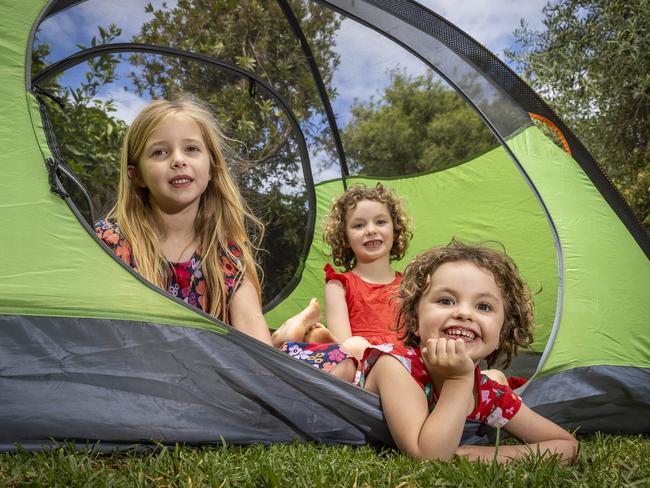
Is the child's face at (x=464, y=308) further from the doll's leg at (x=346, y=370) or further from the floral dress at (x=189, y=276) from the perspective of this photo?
the floral dress at (x=189, y=276)

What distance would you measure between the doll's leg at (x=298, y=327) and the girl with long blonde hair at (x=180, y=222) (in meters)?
0.14

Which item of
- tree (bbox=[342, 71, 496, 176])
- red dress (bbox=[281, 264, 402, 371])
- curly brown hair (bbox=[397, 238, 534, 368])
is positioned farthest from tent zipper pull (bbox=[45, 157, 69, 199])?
tree (bbox=[342, 71, 496, 176])

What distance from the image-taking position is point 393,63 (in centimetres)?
241

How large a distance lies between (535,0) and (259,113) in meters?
3.32

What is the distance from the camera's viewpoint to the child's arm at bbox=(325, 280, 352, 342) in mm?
2002

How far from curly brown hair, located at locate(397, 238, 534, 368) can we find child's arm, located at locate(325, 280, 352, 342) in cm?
67

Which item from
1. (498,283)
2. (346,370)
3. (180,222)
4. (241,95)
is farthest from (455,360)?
(241,95)

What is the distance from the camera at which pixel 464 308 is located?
46.6 inches

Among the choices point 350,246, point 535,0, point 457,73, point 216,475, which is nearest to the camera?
point 216,475

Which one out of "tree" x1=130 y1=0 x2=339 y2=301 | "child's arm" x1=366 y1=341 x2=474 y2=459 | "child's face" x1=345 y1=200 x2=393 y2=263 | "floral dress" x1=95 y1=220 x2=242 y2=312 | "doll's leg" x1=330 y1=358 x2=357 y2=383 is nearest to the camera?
"child's arm" x1=366 y1=341 x2=474 y2=459

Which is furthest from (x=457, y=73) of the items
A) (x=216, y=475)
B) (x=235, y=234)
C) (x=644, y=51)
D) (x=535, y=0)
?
(x=535, y=0)

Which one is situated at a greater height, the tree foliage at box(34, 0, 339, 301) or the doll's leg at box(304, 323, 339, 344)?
the tree foliage at box(34, 0, 339, 301)

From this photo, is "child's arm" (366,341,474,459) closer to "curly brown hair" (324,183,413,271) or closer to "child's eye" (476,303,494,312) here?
"child's eye" (476,303,494,312)

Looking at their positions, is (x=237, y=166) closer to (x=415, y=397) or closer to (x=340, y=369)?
(x=340, y=369)
